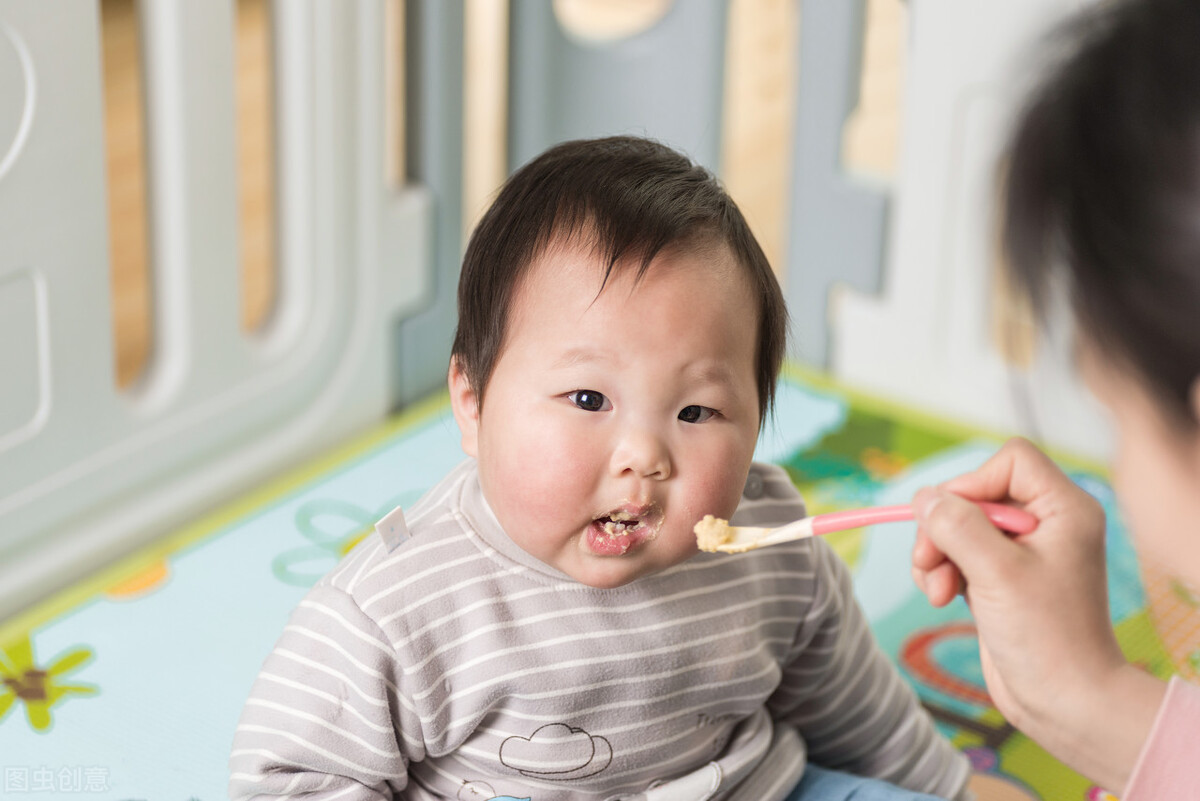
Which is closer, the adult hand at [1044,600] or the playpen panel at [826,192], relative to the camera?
the adult hand at [1044,600]

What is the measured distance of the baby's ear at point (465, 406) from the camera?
73 centimetres

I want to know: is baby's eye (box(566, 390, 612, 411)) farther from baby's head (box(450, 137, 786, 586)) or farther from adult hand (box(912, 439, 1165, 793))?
adult hand (box(912, 439, 1165, 793))

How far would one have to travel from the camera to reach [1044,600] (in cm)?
60

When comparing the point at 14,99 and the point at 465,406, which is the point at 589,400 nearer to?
the point at 465,406

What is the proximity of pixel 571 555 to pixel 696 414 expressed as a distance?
10 cm

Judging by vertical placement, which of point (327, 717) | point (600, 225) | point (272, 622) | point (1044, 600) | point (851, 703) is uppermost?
point (600, 225)

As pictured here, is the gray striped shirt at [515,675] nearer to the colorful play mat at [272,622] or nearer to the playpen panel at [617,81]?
the colorful play mat at [272,622]

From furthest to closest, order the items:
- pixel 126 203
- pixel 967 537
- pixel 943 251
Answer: pixel 126 203
pixel 943 251
pixel 967 537

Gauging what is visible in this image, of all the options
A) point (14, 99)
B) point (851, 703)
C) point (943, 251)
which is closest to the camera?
point (851, 703)

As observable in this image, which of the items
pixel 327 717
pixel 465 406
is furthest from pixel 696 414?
pixel 327 717

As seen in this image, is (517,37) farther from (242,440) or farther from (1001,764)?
(1001,764)

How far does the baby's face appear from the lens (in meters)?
0.66

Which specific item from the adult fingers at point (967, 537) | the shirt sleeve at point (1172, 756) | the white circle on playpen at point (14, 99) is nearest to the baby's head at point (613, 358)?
the adult fingers at point (967, 537)

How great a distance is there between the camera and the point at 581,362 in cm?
67
